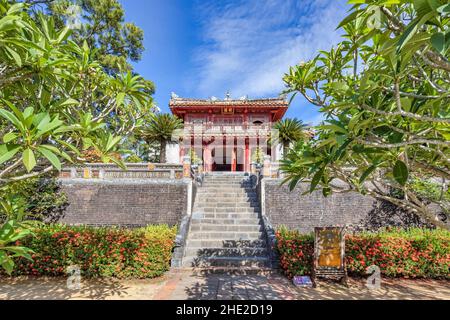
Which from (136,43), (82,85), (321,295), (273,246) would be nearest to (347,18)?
(82,85)

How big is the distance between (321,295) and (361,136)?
3961 mm

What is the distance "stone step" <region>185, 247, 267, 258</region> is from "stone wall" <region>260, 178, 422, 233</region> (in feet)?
7.26

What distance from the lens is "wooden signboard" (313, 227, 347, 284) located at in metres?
4.91

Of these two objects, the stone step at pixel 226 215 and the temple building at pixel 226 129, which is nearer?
the stone step at pixel 226 215

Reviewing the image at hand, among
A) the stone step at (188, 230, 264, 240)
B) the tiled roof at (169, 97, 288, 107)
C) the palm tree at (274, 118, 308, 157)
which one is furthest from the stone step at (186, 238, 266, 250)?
the tiled roof at (169, 97, 288, 107)

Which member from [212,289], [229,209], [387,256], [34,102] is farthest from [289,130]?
[34,102]

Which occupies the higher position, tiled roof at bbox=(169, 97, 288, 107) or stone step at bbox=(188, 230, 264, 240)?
tiled roof at bbox=(169, 97, 288, 107)

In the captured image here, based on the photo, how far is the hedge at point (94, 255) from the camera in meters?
5.22

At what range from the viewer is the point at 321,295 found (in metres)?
4.46

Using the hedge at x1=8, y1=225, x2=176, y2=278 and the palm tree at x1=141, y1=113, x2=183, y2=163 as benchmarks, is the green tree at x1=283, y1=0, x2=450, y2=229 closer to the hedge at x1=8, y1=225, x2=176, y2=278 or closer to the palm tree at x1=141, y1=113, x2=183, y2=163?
the hedge at x1=8, y1=225, x2=176, y2=278

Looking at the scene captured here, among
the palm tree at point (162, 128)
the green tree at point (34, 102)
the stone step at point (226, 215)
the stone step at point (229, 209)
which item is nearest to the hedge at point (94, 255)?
the stone step at point (226, 215)

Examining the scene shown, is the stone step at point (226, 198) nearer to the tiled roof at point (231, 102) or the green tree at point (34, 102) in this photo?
the green tree at point (34, 102)

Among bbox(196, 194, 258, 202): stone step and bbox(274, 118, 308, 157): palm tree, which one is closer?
bbox(196, 194, 258, 202): stone step

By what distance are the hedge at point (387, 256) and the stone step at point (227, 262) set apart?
599 mm
